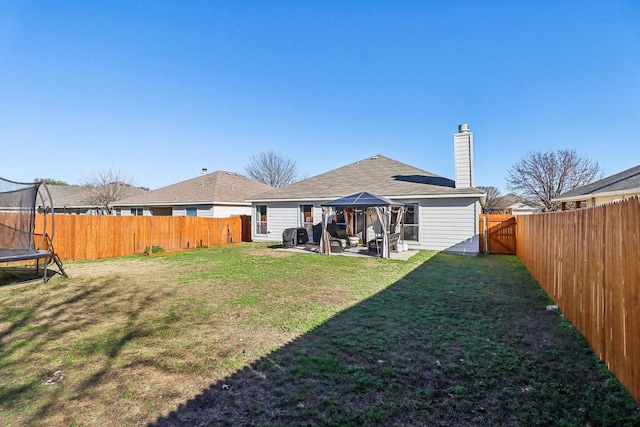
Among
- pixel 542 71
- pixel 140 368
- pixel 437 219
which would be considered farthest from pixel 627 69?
pixel 140 368

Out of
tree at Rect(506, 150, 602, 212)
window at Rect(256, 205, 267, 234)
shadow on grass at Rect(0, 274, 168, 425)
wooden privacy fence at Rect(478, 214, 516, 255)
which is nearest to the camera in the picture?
shadow on grass at Rect(0, 274, 168, 425)

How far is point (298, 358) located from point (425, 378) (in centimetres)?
137

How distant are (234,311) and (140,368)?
201 cm

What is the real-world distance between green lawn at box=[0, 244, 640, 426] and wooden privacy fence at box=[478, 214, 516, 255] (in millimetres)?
7395

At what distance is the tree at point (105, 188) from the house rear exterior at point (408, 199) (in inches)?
604

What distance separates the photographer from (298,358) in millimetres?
3414

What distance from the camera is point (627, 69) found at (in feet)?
41.7

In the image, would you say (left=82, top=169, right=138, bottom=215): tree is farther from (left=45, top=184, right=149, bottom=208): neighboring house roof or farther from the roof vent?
the roof vent

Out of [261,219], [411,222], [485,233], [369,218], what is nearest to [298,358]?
[411,222]

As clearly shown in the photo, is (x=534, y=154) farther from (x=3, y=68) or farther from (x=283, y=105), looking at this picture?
(x=3, y=68)

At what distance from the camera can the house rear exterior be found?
1234 centimetres

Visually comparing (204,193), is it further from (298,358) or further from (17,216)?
(298,358)

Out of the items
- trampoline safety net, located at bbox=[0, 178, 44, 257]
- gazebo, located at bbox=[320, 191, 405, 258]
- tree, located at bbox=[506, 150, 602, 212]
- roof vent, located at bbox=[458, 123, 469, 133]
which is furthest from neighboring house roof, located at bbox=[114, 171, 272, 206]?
tree, located at bbox=[506, 150, 602, 212]

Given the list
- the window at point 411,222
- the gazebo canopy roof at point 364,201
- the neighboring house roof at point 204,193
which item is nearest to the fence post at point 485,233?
the window at point 411,222
